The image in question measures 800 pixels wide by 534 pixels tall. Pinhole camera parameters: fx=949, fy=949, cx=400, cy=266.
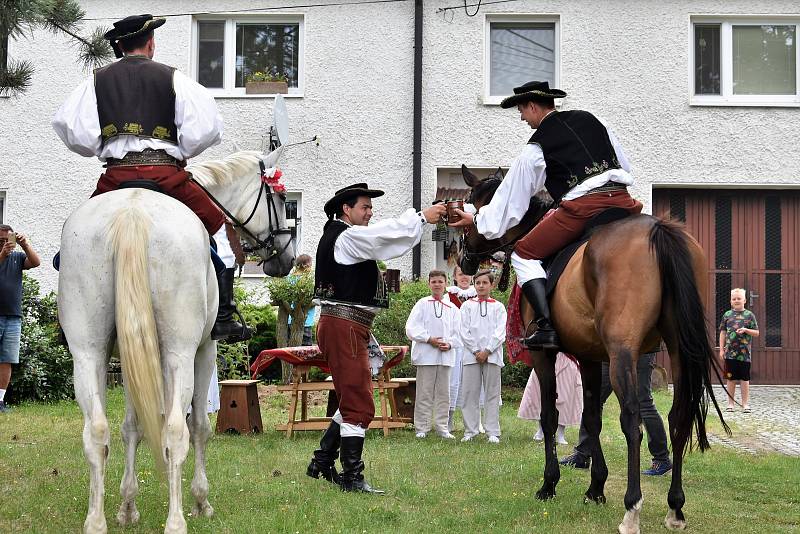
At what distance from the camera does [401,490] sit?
23.2 feet

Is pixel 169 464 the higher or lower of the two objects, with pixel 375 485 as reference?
higher

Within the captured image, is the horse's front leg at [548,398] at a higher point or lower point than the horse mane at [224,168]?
lower

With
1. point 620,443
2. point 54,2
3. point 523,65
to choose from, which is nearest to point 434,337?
point 620,443

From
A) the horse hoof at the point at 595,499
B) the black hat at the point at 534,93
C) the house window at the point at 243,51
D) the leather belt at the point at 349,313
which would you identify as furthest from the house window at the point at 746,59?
the horse hoof at the point at 595,499

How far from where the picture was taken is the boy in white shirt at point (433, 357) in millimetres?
10875

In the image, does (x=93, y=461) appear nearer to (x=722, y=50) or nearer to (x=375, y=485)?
(x=375, y=485)

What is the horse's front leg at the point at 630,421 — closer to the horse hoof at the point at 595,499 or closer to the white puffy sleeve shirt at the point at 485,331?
the horse hoof at the point at 595,499

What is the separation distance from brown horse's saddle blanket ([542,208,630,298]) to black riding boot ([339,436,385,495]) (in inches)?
71.2

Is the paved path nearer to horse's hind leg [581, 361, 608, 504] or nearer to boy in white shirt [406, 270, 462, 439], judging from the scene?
boy in white shirt [406, 270, 462, 439]

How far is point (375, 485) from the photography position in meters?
7.41

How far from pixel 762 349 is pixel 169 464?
14123 millimetres

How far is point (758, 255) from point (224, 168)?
483 inches

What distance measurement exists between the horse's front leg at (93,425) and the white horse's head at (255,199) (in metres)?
2.53

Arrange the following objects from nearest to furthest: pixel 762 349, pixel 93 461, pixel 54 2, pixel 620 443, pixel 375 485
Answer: pixel 93 461 < pixel 54 2 < pixel 375 485 < pixel 620 443 < pixel 762 349
